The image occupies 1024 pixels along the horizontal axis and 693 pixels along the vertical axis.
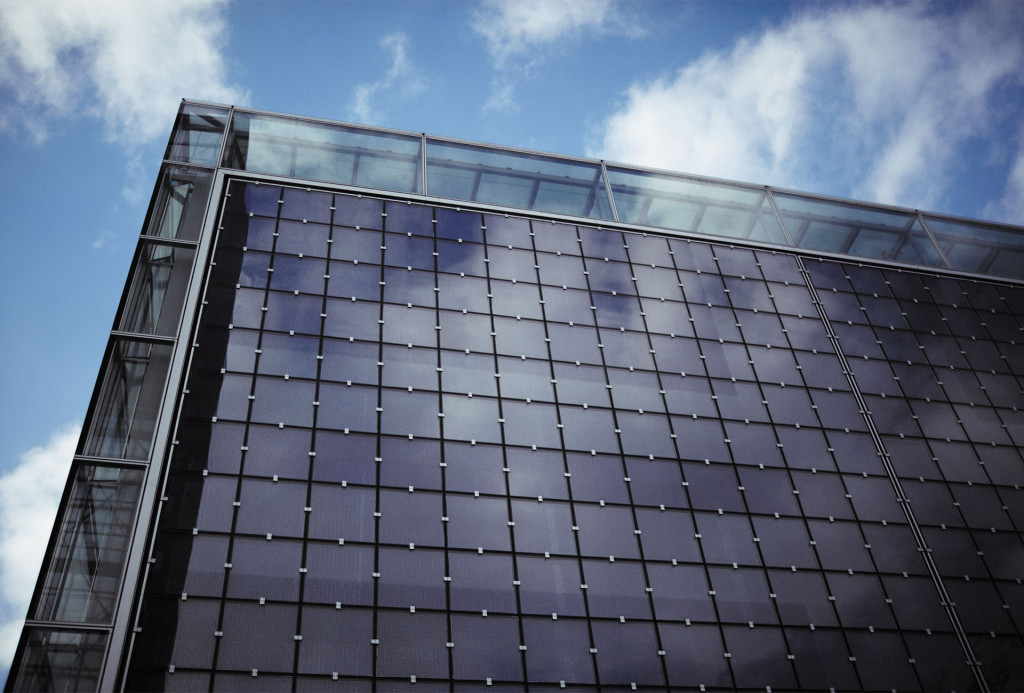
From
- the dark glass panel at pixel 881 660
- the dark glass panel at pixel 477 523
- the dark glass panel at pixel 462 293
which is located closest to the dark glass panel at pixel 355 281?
the dark glass panel at pixel 462 293

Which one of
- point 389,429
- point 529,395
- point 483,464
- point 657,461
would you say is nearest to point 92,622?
point 389,429

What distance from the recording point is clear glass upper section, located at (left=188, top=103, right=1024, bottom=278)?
25469mm

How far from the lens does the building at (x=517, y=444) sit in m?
16.5

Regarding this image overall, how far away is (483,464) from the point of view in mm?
19406

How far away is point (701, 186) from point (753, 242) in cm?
257

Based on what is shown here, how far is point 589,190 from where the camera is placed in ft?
90.2

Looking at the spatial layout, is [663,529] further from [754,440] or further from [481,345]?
[481,345]

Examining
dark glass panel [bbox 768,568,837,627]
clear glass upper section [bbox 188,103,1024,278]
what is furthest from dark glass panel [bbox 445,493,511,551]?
clear glass upper section [bbox 188,103,1024,278]

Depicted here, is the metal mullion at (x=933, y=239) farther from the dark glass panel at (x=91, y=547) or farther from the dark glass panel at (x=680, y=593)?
the dark glass panel at (x=91, y=547)

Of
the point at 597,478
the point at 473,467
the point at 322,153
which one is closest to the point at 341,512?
the point at 473,467

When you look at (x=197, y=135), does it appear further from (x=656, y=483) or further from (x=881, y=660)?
(x=881, y=660)

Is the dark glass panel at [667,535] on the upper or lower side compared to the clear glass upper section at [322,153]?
lower

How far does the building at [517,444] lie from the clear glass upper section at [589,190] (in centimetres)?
13

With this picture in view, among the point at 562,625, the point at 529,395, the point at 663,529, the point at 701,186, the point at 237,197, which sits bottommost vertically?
the point at 562,625
